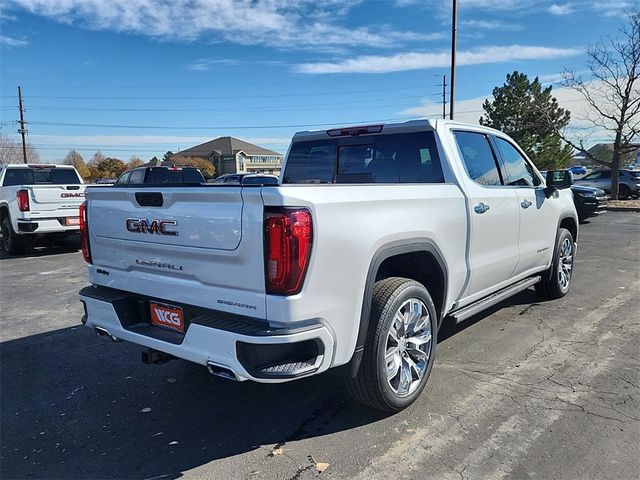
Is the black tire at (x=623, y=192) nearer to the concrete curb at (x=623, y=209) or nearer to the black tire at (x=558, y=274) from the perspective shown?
the concrete curb at (x=623, y=209)

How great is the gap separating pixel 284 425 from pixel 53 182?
1081 cm

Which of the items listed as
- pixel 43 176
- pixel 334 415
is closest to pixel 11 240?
pixel 43 176

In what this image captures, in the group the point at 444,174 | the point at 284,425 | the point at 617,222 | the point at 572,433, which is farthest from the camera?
the point at 617,222

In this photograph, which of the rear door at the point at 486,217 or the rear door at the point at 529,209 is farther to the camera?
A: the rear door at the point at 529,209

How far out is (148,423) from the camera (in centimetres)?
323

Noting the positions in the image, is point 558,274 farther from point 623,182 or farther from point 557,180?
point 623,182

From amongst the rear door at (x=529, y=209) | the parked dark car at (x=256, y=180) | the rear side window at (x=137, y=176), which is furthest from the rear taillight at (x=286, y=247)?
the rear side window at (x=137, y=176)

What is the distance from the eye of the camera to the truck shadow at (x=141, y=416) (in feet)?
9.27

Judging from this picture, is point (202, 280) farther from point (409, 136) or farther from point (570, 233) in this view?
point (570, 233)

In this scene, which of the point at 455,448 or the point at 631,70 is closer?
the point at 455,448

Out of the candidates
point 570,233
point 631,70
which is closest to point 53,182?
point 570,233

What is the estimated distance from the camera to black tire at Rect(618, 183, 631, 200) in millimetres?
22797

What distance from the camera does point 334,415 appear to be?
3.27 m

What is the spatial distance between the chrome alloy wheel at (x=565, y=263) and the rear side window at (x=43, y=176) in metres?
10.5
